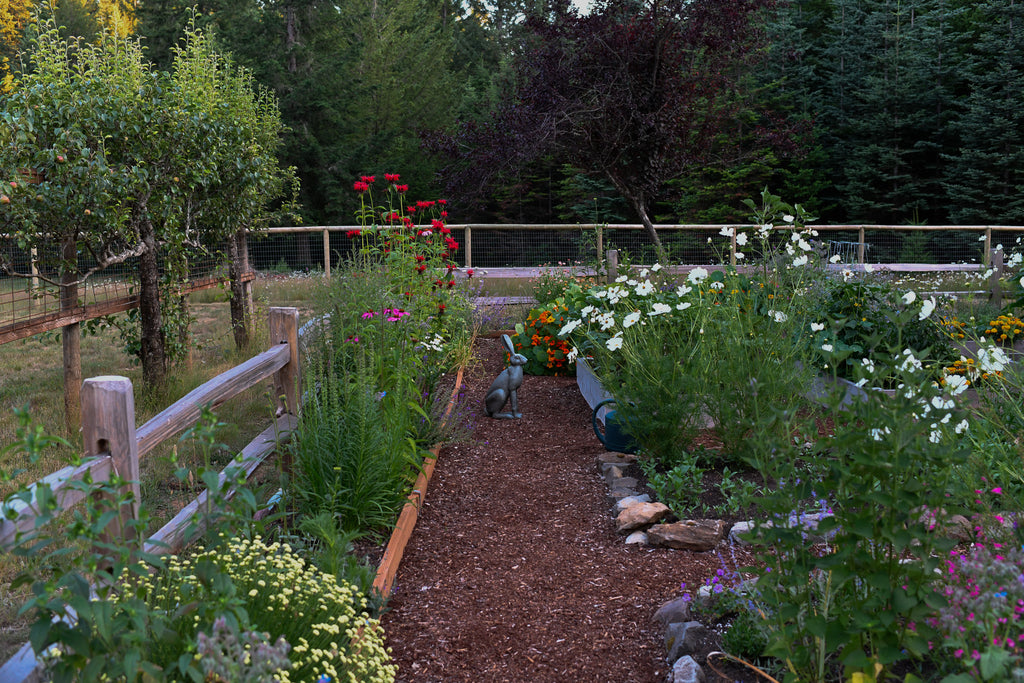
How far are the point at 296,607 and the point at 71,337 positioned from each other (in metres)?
4.72

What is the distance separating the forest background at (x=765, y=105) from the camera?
2141 cm

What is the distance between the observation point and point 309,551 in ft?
9.84

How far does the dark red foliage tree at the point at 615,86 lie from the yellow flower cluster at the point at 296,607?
7.85m

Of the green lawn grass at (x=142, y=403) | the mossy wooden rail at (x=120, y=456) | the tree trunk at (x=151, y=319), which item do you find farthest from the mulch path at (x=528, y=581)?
the tree trunk at (x=151, y=319)

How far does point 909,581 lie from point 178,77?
8001 mm

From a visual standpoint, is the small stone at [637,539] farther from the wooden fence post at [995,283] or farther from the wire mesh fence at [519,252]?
the wooden fence post at [995,283]

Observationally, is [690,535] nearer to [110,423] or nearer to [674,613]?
[674,613]

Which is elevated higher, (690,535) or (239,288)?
(239,288)

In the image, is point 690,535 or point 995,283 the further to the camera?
point 995,283

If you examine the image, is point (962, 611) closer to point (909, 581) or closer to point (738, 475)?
point (909, 581)

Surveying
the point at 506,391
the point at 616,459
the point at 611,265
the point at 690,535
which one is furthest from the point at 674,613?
the point at 611,265

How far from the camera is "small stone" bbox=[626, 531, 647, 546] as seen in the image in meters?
3.72

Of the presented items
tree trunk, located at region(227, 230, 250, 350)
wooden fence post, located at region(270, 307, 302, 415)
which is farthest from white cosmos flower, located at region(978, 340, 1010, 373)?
tree trunk, located at region(227, 230, 250, 350)

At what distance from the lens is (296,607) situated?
2400 millimetres
